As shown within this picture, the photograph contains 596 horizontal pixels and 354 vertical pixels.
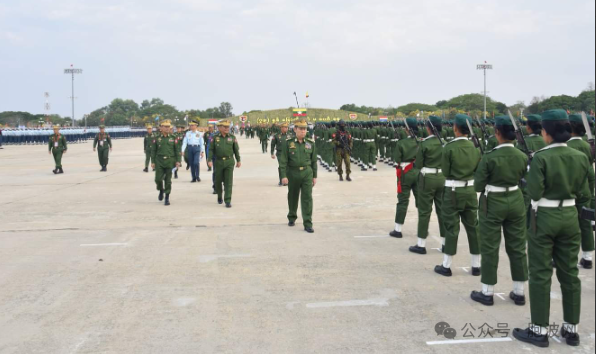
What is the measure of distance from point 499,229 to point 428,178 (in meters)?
2.00

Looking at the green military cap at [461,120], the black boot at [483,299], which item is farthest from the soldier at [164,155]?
the black boot at [483,299]

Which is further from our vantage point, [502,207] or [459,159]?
[459,159]

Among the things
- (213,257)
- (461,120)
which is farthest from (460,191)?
(213,257)

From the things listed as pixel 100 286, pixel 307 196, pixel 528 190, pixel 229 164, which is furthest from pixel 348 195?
pixel 528 190

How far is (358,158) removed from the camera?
2080cm

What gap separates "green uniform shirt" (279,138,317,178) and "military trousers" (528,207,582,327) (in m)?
5.07

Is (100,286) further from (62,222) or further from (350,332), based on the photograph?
(62,222)

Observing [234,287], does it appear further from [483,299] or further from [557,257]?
[557,257]

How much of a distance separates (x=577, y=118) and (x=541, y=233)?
10.3ft

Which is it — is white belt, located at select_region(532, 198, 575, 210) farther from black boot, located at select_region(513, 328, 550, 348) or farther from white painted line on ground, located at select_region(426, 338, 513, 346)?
white painted line on ground, located at select_region(426, 338, 513, 346)

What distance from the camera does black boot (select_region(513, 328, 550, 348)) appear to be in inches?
157

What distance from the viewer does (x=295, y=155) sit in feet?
28.7

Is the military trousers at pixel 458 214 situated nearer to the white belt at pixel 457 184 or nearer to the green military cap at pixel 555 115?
the white belt at pixel 457 184

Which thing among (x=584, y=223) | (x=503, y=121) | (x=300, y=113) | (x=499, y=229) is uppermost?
(x=300, y=113)
